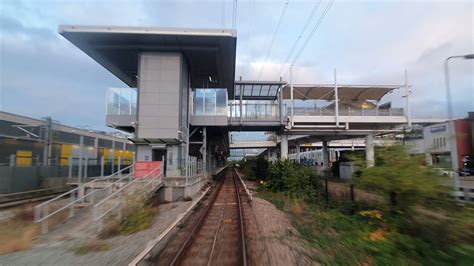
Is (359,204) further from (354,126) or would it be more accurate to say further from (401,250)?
Answer: (354,126)

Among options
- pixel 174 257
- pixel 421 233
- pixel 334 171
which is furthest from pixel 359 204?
pixel 334 171

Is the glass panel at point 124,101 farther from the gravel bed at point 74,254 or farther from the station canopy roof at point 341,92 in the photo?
the gravel bed at point 74,254

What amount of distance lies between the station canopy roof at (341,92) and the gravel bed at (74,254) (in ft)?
100

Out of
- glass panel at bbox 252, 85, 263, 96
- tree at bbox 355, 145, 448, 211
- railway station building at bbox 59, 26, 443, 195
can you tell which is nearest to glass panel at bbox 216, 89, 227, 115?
railway station building at bbox 59, 26, 443, 195

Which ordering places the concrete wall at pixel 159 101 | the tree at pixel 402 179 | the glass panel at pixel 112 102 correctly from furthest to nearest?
the glass panel at pixel 112 102 → the concrete wall at pixel 159 101 → the tree at pixel 402 179

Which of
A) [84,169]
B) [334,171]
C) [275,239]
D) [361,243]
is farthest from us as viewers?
[334,171]

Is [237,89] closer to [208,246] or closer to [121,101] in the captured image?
[121,101]

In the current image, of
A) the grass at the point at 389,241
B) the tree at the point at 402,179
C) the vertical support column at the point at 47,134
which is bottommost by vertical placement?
the grass at the point at 389,241

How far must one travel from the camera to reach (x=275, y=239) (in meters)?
9.29

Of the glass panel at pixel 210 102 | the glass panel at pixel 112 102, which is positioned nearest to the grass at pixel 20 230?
the glass panel at pixel 112 102

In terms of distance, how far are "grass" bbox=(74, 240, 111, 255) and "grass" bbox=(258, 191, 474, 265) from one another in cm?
554

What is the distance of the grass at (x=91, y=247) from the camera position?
27.6 ft

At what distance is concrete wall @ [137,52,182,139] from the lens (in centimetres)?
2416

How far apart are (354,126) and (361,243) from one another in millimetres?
32727
